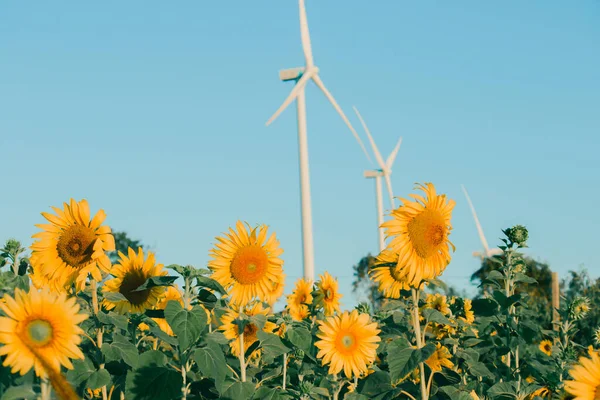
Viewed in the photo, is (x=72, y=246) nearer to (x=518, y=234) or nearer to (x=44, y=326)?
(x=44, y=326)

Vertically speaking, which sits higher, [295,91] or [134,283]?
[295,91]

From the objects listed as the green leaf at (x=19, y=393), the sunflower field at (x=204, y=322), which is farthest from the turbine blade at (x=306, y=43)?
the green leaf at (x=19, y=393)

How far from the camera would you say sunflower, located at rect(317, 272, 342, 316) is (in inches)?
315

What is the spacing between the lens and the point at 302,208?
28.4 metres

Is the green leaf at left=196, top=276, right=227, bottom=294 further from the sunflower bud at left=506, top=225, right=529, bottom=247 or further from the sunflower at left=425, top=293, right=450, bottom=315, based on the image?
the sunflower at left=425, top=293, right=450, bottom=315

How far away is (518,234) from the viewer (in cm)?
664

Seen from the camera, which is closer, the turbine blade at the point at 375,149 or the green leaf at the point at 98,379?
the green leaf at the point at 98,379

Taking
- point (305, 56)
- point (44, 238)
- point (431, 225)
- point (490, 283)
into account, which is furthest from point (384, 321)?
point (305, 56)

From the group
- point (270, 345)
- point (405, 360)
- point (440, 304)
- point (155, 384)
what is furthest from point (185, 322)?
point (440, 304)

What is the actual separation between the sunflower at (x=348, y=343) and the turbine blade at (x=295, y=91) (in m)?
22.8

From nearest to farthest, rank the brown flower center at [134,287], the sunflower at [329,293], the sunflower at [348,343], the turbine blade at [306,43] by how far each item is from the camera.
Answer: the brown flower center at [134,287], the sunflower at [348,343], the sunflower at [329,293], the turbine blade at [306,43]

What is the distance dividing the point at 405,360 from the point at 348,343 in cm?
122

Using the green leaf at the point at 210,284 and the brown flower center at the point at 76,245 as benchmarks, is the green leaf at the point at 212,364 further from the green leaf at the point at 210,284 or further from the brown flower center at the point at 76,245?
the brown flower center at the point at 76,245

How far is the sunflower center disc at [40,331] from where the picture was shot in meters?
3.38
